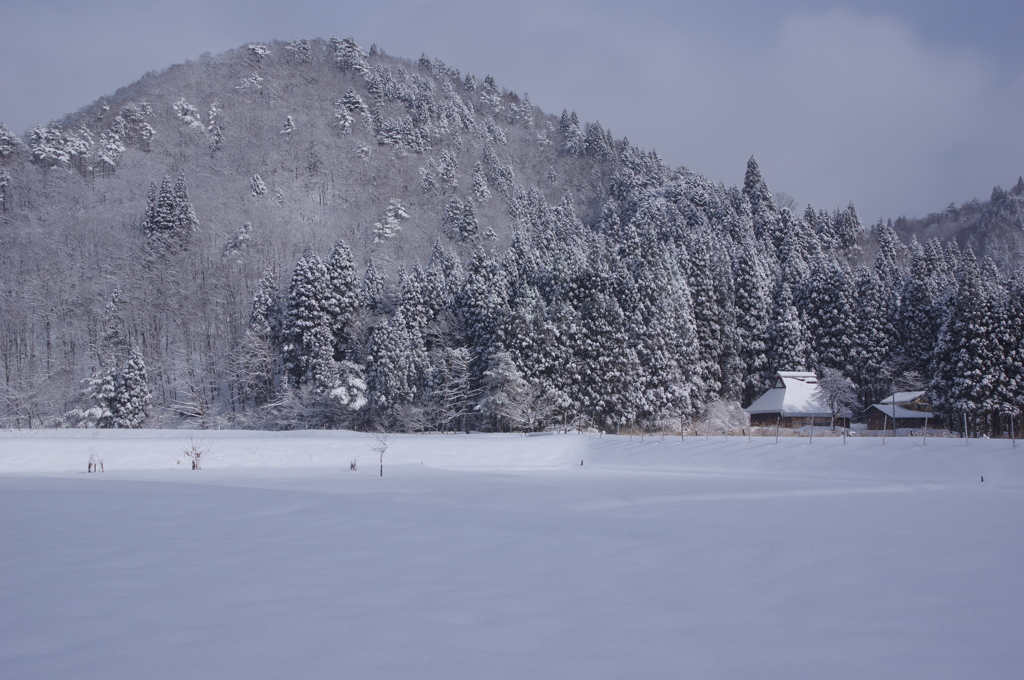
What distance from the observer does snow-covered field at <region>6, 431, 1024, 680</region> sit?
4473mm

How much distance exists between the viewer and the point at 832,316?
48.9 meters

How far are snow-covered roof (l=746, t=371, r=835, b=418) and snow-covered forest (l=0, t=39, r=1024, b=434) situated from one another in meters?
2.48

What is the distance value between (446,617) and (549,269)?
146ft

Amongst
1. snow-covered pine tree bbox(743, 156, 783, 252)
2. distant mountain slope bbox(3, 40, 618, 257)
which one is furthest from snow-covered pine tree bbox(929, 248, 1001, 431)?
distant mountain slope bbox(3, 40, 618, 257)

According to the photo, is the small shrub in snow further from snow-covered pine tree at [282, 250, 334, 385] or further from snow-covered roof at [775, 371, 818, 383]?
snow-covered roof at [775, 371, 818, 383]

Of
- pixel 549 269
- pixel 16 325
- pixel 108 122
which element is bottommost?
pixel 16 325

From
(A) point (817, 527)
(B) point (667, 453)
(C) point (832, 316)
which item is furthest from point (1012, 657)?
(C) point (832, 316)

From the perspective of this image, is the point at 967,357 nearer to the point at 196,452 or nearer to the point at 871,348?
the point at 871,348

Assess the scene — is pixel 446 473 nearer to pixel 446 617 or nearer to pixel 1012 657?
pixel 446 617

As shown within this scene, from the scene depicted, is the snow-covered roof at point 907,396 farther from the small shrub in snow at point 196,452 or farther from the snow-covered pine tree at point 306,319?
the small shrub in snow at point 196,452

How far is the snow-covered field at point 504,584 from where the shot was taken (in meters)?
4.47

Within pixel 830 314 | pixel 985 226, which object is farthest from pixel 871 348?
pixel 985 226

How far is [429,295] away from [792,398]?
2729 cm

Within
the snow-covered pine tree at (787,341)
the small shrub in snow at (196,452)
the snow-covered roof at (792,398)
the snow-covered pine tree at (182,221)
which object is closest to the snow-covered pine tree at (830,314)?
the snow-covered pine tree at (787,341)
